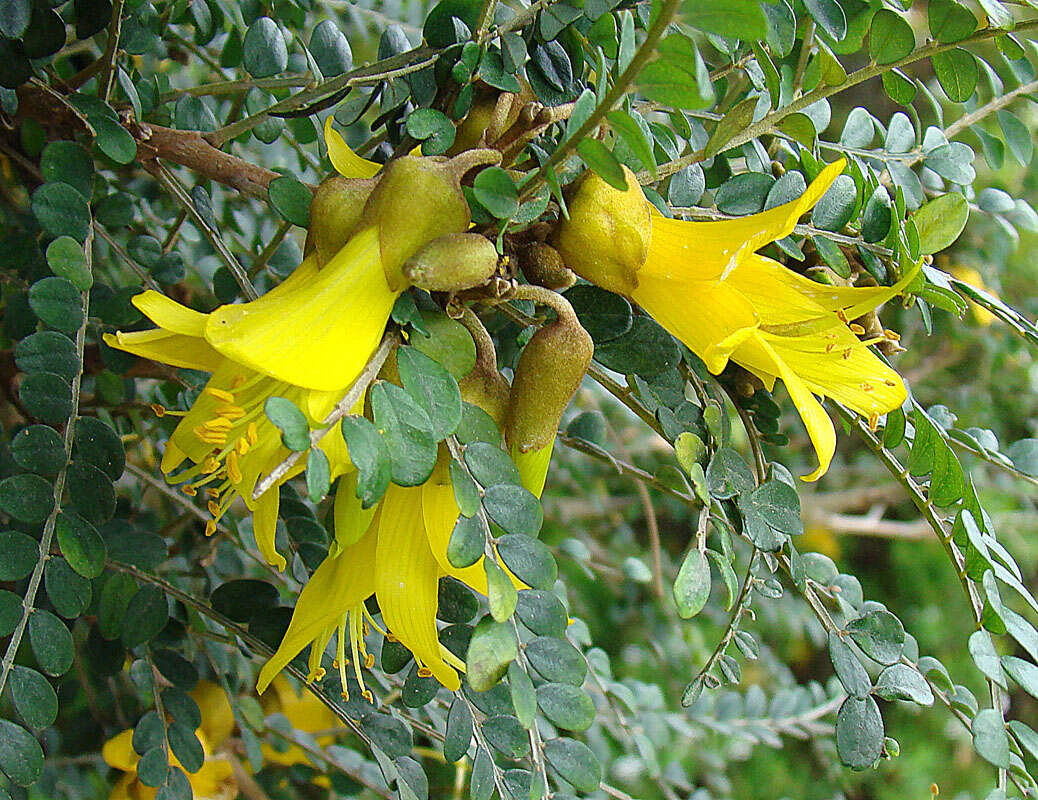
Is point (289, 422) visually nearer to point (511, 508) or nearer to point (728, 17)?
point (511, 508)

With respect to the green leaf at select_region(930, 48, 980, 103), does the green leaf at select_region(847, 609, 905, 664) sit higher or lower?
lower

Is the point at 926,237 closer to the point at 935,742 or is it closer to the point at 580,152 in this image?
the point at 580,152

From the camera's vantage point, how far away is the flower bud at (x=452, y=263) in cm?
42

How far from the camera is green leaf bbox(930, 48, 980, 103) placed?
0.56m

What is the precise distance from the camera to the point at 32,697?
52cm

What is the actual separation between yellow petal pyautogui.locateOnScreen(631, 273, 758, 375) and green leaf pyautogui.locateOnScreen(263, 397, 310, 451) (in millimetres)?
203

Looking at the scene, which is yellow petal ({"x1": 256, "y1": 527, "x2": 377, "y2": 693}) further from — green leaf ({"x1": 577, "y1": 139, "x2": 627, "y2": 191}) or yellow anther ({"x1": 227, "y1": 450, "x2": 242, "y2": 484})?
green leaf ({"x1": 577, "y1": 139, "x2": 627, "y2": 191})

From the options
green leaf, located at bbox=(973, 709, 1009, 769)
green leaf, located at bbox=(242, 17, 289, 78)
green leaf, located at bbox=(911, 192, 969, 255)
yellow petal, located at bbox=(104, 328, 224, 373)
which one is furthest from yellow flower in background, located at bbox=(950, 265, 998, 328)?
yellow petal, located at bbox=(104, 328, 224, 373)

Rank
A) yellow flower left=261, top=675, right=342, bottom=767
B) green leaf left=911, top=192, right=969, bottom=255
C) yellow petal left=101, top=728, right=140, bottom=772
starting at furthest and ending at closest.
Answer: yellow flower left=261, top=675, right=342, bottom=767
yellow petal left=101, top=728, right=140, bottom=772
green leaf left=911, top=192, right=969, bottom=255

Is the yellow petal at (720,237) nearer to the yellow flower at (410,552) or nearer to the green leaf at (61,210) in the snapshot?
the yellow flower at (410,552)

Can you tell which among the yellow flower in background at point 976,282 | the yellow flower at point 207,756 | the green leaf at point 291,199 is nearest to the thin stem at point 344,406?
the green leaf at point 291,199

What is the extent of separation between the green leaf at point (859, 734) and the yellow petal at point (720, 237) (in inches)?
9.4

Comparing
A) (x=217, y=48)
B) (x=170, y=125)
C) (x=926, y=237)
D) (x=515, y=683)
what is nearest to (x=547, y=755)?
(x=515, y=683)

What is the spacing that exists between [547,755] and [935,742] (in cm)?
202
